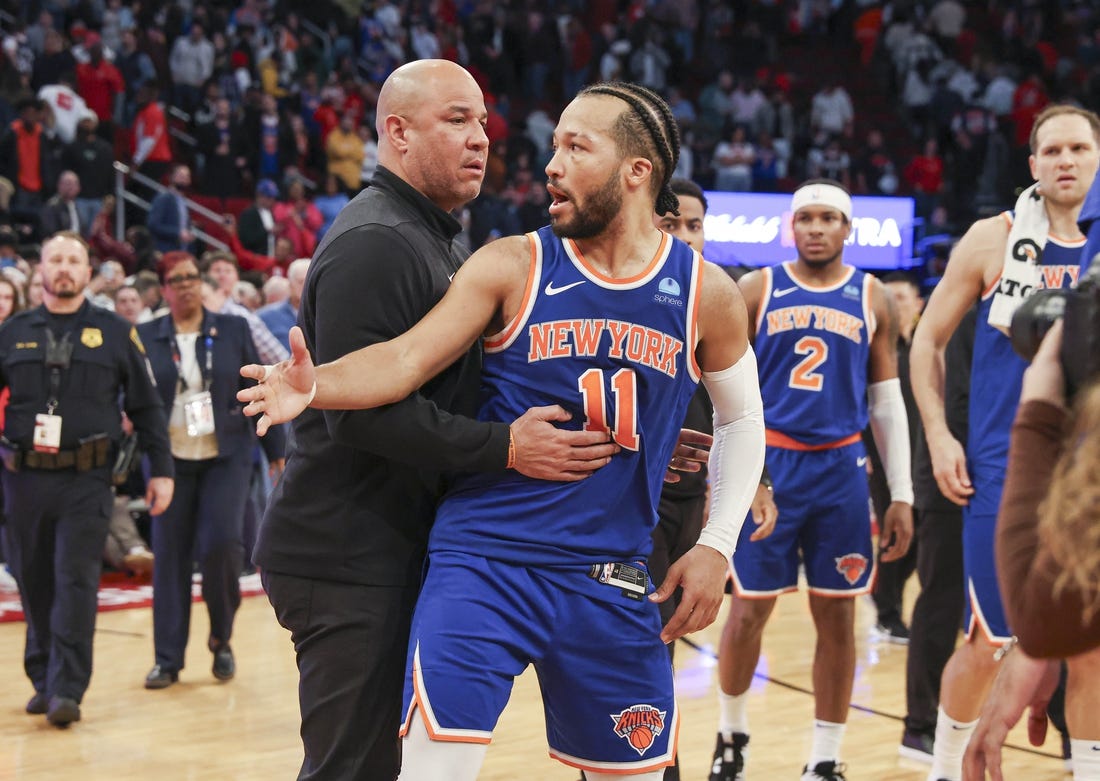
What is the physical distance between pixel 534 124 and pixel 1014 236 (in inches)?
593

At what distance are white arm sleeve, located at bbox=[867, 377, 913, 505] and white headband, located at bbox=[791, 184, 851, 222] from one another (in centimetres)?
73

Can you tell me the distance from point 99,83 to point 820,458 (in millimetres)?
12109

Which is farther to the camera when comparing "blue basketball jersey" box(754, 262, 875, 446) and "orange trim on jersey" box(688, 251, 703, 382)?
"blue basketball jersey" box(754, 262, 875, 446)

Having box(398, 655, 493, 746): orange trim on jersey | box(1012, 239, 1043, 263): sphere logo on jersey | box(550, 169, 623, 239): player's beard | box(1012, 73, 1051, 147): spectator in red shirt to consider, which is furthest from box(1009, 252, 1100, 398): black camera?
box(1012, 73, 1051, 147): spectator in red shirt

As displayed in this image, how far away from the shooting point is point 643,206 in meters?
3.35

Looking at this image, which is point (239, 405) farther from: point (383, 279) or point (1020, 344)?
point (1020, 344)

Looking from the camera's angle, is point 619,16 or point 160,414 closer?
point 160,414

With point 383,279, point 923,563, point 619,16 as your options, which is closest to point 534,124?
point 619,16

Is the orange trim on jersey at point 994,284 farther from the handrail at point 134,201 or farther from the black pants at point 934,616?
the handrail at point 134,201

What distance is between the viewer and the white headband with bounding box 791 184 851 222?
18.2ft

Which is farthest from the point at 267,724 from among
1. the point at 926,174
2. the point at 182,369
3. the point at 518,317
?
the point at 926,174

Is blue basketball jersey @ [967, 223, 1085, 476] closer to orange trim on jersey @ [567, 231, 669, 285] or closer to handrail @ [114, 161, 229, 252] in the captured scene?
orange trim on jersey @ [567, 231, 669, 285]

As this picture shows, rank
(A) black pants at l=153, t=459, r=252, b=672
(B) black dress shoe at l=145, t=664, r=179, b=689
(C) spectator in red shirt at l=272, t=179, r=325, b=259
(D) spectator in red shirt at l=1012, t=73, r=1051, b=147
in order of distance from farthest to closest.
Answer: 1. (D) spectator in red shirt at l=1012, t=73, r=1051, b=147
2. (C) spectator in red shirt at l=272, t=179, r=325, b=259
3. (A) black pants at l=153, t=459, r=252, b=672
4. (B) black dress shoe at l=145, t=664, r=179, b=689

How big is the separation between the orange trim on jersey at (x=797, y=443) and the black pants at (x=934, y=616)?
3.22 feet
